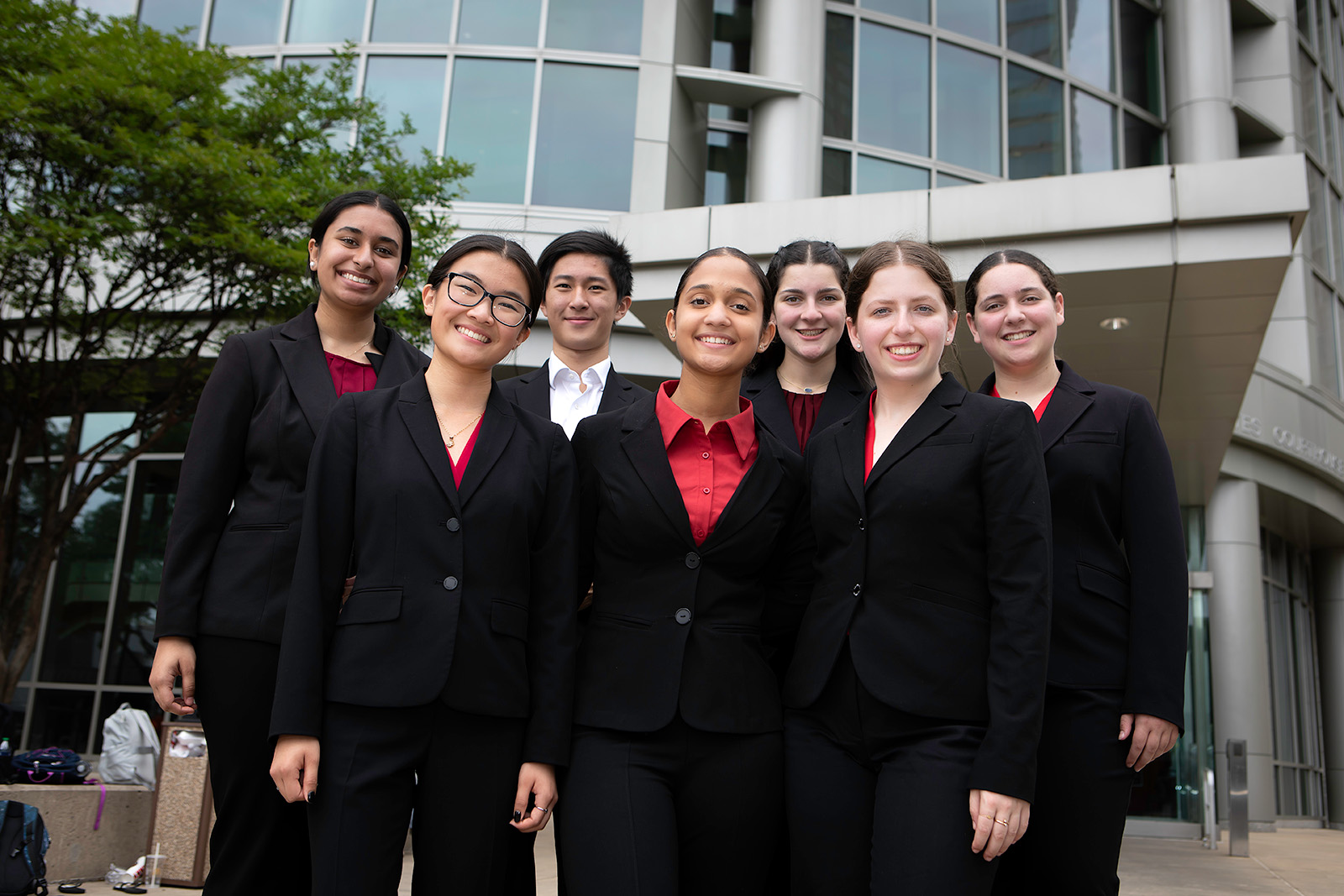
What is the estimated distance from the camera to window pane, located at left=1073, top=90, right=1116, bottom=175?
1742cm

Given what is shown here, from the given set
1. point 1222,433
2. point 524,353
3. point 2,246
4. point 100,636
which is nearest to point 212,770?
point 2,246

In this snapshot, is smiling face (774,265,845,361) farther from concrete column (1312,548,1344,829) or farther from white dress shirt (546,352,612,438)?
concrete column (1312,548,1344,829)

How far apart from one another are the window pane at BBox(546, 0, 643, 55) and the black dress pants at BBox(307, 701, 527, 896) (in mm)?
13876

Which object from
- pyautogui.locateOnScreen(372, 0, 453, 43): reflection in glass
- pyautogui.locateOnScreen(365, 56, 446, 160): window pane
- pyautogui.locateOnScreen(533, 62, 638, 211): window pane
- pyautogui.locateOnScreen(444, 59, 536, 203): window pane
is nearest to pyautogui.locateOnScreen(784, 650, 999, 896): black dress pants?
pyautogui.locateOnScreen(533, 62, 638, 211): window pane

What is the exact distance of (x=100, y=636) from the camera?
14.8 metres

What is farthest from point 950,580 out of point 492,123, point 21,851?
point 492,123

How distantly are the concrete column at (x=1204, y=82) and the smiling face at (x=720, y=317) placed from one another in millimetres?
17458

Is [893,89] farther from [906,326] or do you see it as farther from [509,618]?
[509,618]

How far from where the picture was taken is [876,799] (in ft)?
7.91

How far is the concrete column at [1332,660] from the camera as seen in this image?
19109 millimetres

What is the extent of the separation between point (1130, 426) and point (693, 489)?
4.27 feet

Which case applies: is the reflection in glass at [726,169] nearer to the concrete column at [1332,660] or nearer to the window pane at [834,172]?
the window pane at [834,172]

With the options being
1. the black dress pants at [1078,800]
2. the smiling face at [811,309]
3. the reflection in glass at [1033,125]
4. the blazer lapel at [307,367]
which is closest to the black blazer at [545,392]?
the smiling face at [811,309]

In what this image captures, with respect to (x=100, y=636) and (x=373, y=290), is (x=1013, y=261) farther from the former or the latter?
(x=100, y=636)
